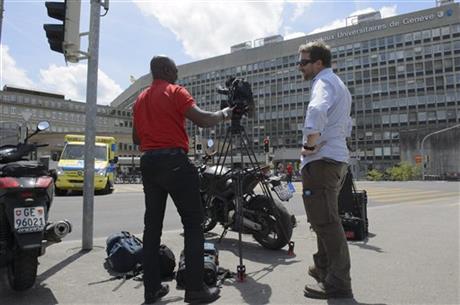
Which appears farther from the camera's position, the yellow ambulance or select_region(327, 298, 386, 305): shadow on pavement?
the yellow ambulance

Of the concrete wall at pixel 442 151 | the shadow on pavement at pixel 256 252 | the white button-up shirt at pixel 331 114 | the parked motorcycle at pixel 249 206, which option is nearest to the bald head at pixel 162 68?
the white button-up shirt at pixel 331 114

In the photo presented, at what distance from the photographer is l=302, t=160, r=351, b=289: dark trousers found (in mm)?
3900

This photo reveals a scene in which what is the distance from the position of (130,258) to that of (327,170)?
239 centimetres

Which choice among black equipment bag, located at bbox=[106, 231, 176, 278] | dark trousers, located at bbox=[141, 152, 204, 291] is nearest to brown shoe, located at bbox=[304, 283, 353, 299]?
dark trousers, located at bbox=[141, 152, 204, 291]

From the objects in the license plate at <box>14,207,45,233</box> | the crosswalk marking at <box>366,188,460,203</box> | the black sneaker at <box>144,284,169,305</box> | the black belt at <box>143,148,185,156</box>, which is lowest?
the black sneaker at <box>144,284,169,305</box>

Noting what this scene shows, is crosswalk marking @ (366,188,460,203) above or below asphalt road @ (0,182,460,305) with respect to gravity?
above

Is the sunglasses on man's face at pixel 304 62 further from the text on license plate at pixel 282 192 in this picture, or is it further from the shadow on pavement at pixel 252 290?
the text on license plate at pixel 282 192

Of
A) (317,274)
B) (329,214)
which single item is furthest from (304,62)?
(317,274)

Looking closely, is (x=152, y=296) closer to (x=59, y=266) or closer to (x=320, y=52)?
(x=59, y=266)

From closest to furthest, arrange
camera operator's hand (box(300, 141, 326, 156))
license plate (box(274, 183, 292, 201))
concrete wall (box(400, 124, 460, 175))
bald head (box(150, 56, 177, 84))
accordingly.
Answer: camera operator's hand (box(300, 141, 326, 156)) → bald head (box(150, 56, 177, 84)) → license plate (box(274, 183, 292, 201)) → concrete wall (box(400, 124, 460, 175))

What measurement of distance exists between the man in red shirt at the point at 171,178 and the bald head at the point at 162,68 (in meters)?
0.09

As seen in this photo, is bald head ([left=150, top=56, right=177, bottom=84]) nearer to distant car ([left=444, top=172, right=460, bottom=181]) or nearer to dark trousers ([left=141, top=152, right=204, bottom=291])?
dark trousers ([left=141, top=152, right=204, bottom=291])

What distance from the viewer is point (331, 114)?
4066 millimetres

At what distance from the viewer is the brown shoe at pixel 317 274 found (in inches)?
169
